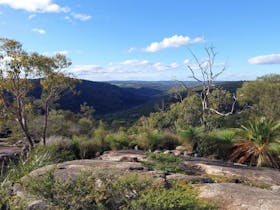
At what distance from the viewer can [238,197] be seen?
5.58 metres

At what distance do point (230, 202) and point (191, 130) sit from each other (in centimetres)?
831

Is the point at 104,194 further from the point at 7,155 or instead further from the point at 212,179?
the point at 7,155

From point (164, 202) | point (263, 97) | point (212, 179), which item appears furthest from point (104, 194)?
point (263, 97)

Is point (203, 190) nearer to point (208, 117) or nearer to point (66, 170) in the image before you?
point (66, 170)

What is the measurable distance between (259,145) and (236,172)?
10.2 ft

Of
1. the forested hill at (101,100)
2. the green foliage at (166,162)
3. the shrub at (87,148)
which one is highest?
the green foliage at (166,162)

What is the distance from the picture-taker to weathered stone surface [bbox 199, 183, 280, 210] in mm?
5258

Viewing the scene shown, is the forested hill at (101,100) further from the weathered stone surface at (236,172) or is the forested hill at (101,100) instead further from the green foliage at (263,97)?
the weathered stone surface at (236,172)

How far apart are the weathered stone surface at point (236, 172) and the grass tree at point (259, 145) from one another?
1915 millimetres

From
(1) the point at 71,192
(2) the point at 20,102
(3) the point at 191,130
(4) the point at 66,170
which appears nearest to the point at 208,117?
(3) the point at 191,130

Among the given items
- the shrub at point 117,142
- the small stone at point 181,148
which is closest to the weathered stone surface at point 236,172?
the small stone at point 181,148

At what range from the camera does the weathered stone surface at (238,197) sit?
17.3 feet

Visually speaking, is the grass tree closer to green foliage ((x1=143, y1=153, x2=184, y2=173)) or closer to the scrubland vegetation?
the scrubland vegetation

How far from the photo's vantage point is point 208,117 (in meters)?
21.5
